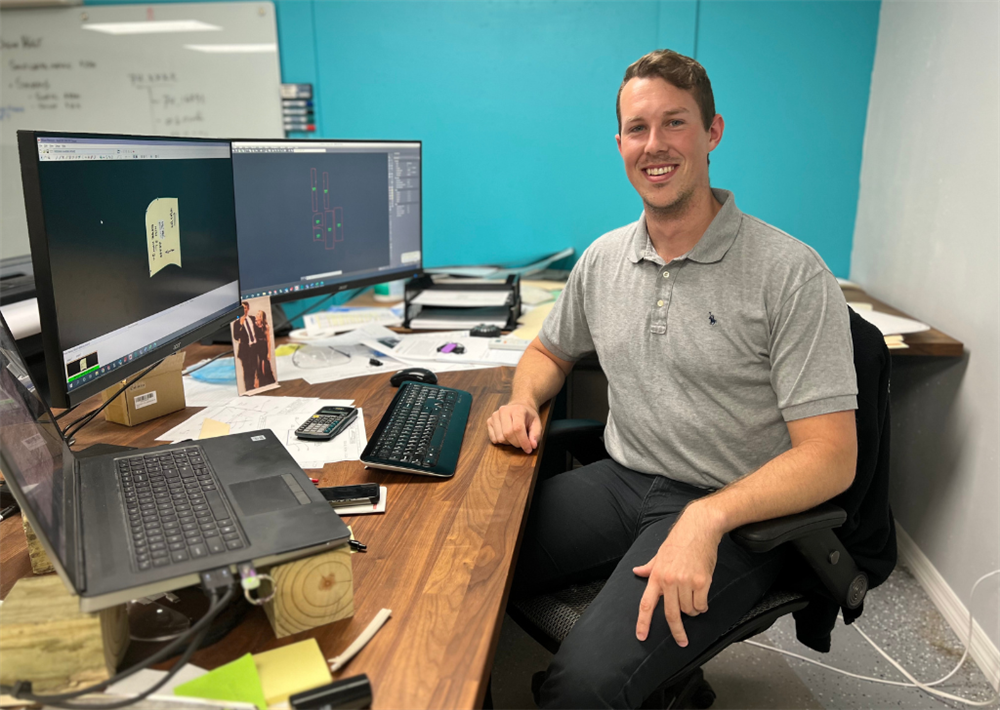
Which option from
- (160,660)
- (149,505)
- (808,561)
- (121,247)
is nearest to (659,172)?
(808,561)

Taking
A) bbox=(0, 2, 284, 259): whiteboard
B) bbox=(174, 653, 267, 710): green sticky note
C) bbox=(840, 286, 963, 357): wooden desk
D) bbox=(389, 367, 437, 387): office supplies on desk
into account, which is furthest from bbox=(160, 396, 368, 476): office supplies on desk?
bbox=(0, 2, 284, 259): whiteboard

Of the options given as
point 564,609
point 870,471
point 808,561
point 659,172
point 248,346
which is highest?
point 659,172

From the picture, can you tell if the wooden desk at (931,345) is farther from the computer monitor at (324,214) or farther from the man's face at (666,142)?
the computer monitor at (324,214)

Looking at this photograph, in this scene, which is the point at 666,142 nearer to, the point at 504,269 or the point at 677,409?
the point at 677,409

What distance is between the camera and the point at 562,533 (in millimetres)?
1380

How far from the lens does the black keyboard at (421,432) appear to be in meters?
1.19

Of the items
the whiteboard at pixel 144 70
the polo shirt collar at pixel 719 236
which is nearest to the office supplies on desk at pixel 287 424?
the polo shirt collar at pixel 719 236

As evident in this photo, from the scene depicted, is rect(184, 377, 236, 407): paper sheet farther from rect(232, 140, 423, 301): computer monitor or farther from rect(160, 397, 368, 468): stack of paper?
rect(232, 140, 423, 301): computer monitor

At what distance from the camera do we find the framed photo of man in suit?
5.16 ft

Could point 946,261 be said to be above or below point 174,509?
above

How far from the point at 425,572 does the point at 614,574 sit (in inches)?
16.8

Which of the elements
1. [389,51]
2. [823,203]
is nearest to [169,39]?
[389,51]

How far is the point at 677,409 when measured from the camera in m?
1.42

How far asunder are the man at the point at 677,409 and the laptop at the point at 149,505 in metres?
0.49
